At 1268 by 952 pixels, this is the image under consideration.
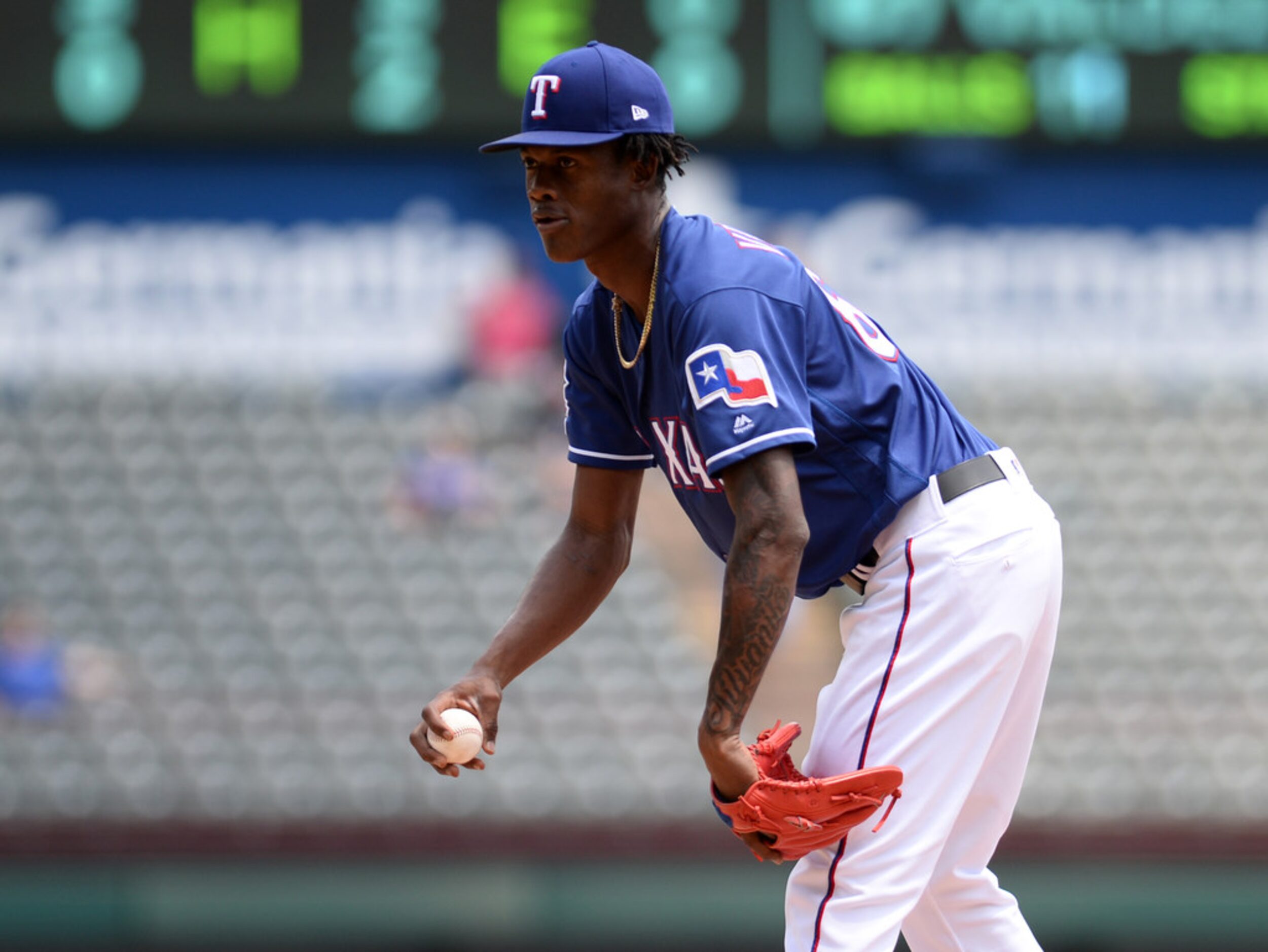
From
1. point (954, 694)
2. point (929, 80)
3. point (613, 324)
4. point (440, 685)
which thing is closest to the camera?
point (954, 694)

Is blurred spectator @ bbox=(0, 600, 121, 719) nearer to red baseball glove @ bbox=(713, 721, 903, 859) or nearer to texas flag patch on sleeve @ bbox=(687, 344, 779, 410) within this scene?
red baseball glove @ bbox=(713, 721, 903, 859)

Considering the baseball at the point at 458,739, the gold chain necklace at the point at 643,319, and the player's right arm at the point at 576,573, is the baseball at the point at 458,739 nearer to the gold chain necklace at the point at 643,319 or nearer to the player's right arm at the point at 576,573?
the player's right arm at the point at 576,573

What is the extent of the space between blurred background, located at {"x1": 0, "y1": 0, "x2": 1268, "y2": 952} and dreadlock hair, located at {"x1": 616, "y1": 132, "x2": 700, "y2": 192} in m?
4.44

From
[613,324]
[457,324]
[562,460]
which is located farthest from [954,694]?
[457,324]

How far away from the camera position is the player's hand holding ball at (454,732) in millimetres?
2699

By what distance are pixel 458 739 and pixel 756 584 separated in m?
0.57

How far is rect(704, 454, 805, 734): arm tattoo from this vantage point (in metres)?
2.49

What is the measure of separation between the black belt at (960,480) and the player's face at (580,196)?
67 cm

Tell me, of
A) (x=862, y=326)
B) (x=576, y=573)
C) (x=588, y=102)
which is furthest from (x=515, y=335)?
(x=588, y=102)

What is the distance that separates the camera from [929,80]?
27.5 ft

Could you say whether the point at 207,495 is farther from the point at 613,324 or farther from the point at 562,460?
the point at 613,324

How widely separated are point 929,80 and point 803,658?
294cm

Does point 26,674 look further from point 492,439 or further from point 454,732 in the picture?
point 454,732

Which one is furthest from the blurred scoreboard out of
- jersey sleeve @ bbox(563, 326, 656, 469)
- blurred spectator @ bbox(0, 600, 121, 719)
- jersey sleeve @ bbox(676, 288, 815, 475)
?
jersey sleeve @ bbox(676, 288, 815, 475)
